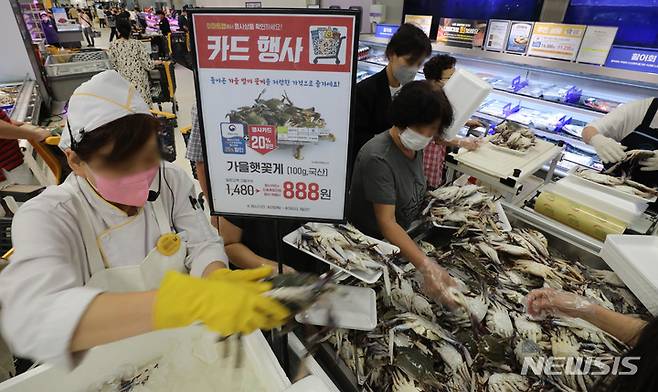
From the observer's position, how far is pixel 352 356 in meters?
1.28

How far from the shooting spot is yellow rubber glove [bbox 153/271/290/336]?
777 mm

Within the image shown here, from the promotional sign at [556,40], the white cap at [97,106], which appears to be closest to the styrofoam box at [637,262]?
the white cap at [97,106]

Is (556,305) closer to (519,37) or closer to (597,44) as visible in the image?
(597,44)

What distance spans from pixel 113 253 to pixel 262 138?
0.65 meters

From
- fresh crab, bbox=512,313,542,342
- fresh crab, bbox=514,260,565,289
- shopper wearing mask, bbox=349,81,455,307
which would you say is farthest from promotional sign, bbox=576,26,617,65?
fresh crab, bbox=512,313,542,342

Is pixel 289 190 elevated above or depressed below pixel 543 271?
above

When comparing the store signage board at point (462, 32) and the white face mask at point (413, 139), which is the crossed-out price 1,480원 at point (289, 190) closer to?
the white face mask at point (413, 139)

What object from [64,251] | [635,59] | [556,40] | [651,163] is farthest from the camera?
[556,40]

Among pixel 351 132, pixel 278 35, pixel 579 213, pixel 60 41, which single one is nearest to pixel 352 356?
pixel 351 132

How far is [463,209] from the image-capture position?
1941mm

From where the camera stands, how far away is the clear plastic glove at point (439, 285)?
1412 millimetres

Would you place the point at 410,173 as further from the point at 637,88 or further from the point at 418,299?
the point at 637,88

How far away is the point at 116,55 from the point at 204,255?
5.97 metres

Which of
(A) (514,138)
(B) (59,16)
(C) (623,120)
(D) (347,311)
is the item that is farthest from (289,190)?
(B) (59,16)
